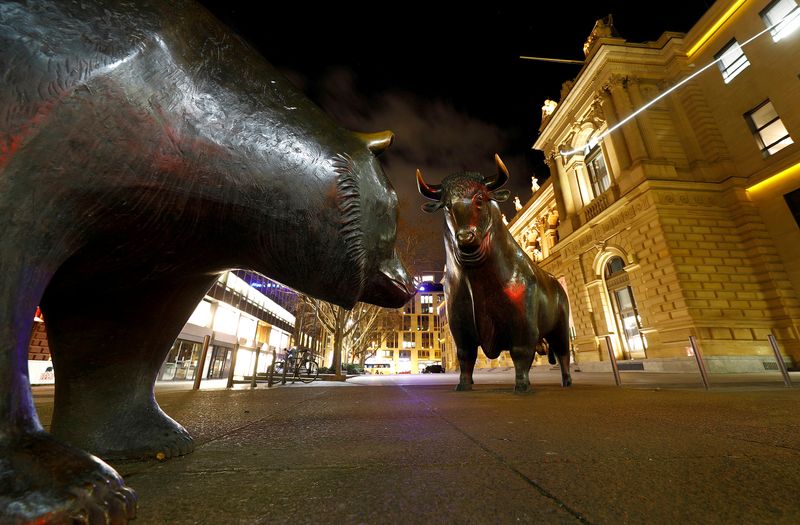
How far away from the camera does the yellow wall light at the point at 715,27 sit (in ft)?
46.2

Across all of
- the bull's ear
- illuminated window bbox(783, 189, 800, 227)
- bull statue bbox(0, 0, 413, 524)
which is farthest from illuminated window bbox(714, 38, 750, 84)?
bull statue bbox(0, 0, 413, 524)

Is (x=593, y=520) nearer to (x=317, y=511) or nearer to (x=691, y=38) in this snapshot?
(x=317, y=511)

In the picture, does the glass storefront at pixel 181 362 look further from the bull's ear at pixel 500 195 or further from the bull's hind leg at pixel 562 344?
the bull's ear at pixel 500 195

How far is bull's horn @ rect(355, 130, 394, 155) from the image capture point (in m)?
1.46

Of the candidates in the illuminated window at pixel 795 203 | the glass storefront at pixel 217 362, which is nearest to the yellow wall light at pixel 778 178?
the illuminated window at pixel 795 203

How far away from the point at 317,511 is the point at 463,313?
3138 millimetres

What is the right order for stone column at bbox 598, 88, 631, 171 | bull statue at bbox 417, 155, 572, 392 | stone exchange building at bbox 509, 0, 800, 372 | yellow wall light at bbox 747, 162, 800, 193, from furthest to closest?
stone column at bbox 598, 88, 631, 171
yellow wall light at bbox 747, 162, 800, 193
stone exchange building at bbox 509, 0, 800, 372
bull statue at bbox 417, 155, 572, 392

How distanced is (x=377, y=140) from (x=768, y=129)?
19535 millimetres

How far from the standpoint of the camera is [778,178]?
42.9 feet

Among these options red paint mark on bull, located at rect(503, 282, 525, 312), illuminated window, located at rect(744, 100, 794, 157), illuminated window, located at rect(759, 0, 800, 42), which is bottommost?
red paint mark on bull, located at rect(503, 282, 525, 312)

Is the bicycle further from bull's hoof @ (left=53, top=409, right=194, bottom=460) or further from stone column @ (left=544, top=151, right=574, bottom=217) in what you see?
stone column @ (left=544, top=151, right=574, bottom=217)

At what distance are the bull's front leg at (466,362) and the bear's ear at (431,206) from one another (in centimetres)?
155

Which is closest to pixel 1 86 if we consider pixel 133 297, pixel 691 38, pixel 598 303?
pixel 133 297

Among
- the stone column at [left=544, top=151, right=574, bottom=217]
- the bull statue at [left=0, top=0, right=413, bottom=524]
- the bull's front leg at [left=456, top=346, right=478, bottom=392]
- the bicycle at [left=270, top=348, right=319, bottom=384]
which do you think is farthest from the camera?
the stone column at [left=544, top=151, right=574, bottom=217]
